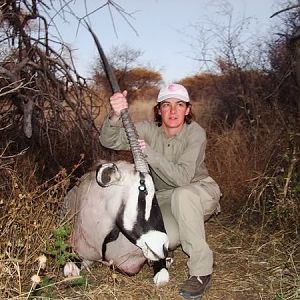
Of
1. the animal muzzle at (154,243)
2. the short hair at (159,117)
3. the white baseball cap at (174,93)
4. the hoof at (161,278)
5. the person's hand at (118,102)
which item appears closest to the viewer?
the animal muzzle at (154,243)

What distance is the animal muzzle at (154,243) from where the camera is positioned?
3.60 m

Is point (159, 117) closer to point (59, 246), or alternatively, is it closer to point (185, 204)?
point (185, 204)

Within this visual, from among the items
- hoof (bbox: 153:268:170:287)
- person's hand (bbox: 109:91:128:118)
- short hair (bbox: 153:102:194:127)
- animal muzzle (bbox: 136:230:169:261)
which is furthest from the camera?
short hair (bbox: 153:102:194:127)

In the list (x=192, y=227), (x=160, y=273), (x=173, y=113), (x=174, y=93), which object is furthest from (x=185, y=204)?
(x=174, y=93)

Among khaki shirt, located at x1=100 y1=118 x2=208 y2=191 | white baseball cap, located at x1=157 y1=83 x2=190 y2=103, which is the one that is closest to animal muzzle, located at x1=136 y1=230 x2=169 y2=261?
khaki shirt, located at x1=100 y1=118 x2=208 y2=191

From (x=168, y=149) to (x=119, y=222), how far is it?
2.77 feet

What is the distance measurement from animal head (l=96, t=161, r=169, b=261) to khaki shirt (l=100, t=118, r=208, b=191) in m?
0.23

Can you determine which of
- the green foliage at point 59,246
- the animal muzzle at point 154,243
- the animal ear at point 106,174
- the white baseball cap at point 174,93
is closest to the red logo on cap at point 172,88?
the white baseball cap at point 174,93

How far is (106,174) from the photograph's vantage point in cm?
369

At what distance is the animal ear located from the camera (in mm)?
3658

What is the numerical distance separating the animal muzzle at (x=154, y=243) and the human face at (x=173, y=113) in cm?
99

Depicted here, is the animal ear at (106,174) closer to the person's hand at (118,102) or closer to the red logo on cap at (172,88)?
the person's hand at (118,102)

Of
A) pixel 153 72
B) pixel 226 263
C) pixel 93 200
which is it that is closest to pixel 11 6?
pixel 93 200

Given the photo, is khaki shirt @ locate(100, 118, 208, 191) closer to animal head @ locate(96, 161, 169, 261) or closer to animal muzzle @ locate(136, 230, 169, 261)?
animal head @ locate(96, 161, 169, 261)
